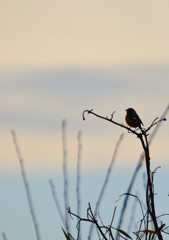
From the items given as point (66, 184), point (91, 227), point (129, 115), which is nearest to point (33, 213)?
point (66, 184)

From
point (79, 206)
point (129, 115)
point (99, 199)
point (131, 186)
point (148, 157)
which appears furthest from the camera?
point (79, 206)

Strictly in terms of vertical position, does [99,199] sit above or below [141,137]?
above

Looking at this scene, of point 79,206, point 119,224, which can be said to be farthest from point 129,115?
point 79,206

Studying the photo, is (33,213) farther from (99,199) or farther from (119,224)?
(119,224)

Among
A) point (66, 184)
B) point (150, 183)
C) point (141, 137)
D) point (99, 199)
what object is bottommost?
point (150, 183)

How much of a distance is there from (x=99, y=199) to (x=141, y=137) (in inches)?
69.6

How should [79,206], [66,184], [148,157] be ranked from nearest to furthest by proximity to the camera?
[148,157], [79,206], [66,184]

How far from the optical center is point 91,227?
293cm

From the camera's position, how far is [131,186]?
2.77 meters

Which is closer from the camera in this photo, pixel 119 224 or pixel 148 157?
pixel 148 157

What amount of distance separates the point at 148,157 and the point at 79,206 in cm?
206

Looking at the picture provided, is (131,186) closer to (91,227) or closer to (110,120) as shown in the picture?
(91,227)

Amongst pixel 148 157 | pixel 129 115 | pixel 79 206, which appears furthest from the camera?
pixel 79 206

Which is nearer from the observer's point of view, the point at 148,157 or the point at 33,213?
the point at 148,157
